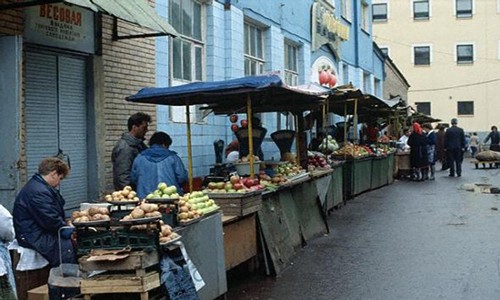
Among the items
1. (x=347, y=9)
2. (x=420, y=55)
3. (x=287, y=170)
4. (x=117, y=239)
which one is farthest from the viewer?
(x=420, y=55)

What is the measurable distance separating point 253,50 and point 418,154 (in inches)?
335

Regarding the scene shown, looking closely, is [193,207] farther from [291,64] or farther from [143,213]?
[291,64]

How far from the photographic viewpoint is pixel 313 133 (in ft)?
67.5

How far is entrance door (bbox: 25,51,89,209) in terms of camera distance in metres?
8.20

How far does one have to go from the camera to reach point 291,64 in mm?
18641

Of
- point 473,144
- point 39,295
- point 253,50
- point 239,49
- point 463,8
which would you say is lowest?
point 39,295

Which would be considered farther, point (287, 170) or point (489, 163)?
point (489, 163)

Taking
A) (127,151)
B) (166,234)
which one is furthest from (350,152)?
(166,234)

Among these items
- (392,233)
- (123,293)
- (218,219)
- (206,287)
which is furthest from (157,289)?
(392,233)

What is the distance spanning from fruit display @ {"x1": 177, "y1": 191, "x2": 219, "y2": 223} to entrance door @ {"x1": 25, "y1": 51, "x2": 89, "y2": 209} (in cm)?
254

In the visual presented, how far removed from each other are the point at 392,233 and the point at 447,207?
3.96 m

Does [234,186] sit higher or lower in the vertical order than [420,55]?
lower

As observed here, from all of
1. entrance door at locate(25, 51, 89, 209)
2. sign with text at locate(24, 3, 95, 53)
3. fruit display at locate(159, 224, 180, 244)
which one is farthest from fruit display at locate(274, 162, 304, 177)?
fruit display at locate(159, 224, 180, 244)

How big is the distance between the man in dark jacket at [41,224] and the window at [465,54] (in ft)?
146
